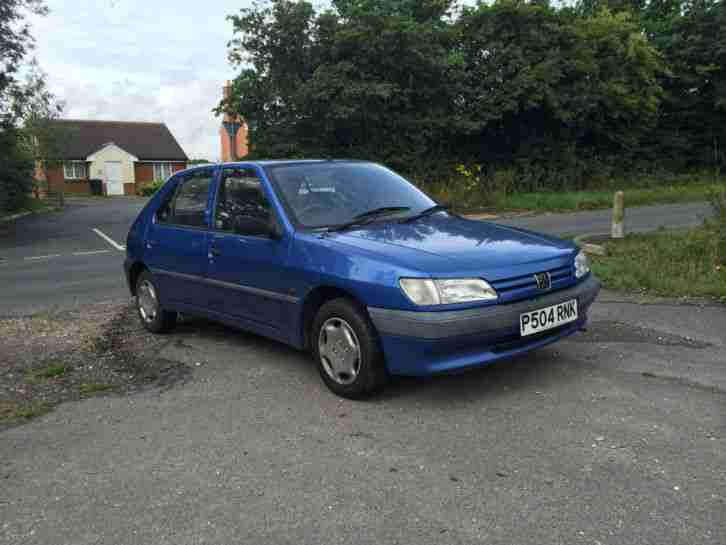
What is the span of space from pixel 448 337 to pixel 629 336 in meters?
2.52

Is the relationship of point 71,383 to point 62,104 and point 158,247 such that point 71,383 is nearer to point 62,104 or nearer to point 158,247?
point 158,247

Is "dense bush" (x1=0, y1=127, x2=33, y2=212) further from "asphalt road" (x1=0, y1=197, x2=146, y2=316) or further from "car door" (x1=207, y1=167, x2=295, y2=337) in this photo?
"car door" (x1=207, y1=167, x2=295, y2=337)

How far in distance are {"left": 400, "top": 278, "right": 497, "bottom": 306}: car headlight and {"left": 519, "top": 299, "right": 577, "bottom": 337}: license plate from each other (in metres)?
0.39

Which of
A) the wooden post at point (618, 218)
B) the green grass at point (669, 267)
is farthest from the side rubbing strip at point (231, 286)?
the wooden post at point (618, 218)

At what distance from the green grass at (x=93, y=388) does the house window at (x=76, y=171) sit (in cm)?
5637

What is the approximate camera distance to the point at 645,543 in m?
2.65

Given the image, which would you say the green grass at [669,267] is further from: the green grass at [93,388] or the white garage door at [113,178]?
the white garage door at [113,178]

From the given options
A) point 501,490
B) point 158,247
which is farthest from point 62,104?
point 501,490

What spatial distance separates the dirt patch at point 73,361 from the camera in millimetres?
4727

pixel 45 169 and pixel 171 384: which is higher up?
→ pixel 45 169

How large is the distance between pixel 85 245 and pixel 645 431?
15.1 m

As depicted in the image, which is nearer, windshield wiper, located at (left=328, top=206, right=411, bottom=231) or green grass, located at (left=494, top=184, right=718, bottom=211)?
windshield wiper, located at (left=328, top=206, right=411, bottom=231)

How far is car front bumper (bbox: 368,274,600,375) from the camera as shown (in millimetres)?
3910

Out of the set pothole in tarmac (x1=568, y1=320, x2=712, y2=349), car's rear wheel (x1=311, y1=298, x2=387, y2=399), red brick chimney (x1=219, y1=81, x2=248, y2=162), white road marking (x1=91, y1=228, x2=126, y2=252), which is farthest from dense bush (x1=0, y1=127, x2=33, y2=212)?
pothole in tarmac (x1=568, y1=320, x2=712, y2=349)
